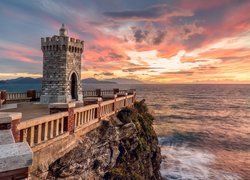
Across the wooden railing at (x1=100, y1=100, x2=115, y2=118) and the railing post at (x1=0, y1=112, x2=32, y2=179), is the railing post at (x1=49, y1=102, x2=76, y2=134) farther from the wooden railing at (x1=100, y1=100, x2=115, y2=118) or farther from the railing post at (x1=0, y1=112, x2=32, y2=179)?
the railing post at (x1=0, y1=112, x2=32, y2=179)

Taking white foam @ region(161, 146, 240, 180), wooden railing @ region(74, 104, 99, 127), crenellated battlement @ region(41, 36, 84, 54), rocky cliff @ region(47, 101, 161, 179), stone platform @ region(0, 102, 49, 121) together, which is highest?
crenellated battlement @ region(41, 36, 84, 54)

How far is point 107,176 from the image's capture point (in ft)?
48.3

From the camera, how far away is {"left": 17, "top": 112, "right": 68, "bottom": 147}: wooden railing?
890 cm

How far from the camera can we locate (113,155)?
52.6 feet

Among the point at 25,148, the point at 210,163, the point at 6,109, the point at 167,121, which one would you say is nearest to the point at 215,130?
the point at 167,121

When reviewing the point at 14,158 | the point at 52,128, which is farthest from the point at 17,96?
the point at 14,158

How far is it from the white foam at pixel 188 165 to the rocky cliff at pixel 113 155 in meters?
4.50

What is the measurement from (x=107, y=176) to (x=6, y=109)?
10.5 meters

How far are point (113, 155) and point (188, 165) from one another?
17.7 metres

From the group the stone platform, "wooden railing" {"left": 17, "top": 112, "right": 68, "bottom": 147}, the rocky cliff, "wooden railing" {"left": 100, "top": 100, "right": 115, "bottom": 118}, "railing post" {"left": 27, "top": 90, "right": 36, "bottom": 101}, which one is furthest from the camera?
"railing post" {"left": 27, "top": 90, "right": 36, "bottom": 101}

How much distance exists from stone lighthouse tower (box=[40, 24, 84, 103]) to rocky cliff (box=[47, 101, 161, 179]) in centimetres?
756

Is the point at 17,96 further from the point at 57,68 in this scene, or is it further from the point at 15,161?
the point at 15,161

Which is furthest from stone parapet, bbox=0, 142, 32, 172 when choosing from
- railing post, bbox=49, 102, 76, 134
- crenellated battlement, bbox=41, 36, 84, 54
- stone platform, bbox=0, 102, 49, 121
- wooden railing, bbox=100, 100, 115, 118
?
crenellated battlement, bbox=41, 36, 84, 54

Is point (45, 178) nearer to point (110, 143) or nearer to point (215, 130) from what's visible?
point (110, 143)
